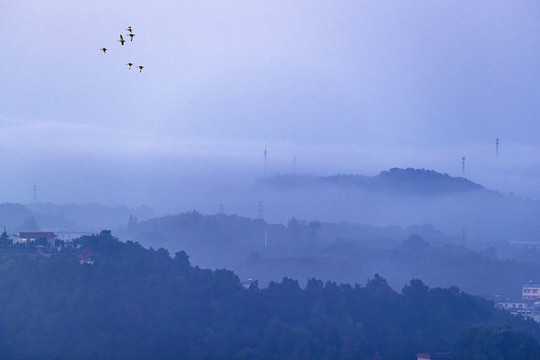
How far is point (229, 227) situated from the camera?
5468 inches

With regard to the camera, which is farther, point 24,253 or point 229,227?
point 229,227

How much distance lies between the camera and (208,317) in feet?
181

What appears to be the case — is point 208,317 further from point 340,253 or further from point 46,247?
point 340,253

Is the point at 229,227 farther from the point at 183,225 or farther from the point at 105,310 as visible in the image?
the point at 105,310

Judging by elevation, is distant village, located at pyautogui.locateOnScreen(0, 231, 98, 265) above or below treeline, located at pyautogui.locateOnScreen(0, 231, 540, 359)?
above

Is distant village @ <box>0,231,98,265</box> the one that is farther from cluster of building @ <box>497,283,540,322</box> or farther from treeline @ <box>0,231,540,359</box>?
cluster of building @ <box>497,283,540,322</box>

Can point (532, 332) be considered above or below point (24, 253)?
below

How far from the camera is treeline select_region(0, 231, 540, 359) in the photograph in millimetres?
48438

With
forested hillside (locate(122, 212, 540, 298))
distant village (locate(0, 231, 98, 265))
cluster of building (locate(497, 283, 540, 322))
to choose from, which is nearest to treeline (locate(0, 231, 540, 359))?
distant village (locate(0, 231, 98, 265))

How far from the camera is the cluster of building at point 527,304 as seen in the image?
75812 mm

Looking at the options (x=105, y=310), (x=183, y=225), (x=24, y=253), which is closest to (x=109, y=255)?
(x=24, y=253)

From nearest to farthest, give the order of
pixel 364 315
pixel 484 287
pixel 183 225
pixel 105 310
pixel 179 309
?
pixel 105 310 < pixel 179 309 < pixel 364 315 < pixel 484 287 < pixel 183 225

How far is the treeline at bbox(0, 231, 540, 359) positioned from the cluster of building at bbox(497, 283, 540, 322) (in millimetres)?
12131

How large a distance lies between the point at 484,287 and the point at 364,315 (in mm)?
45354
